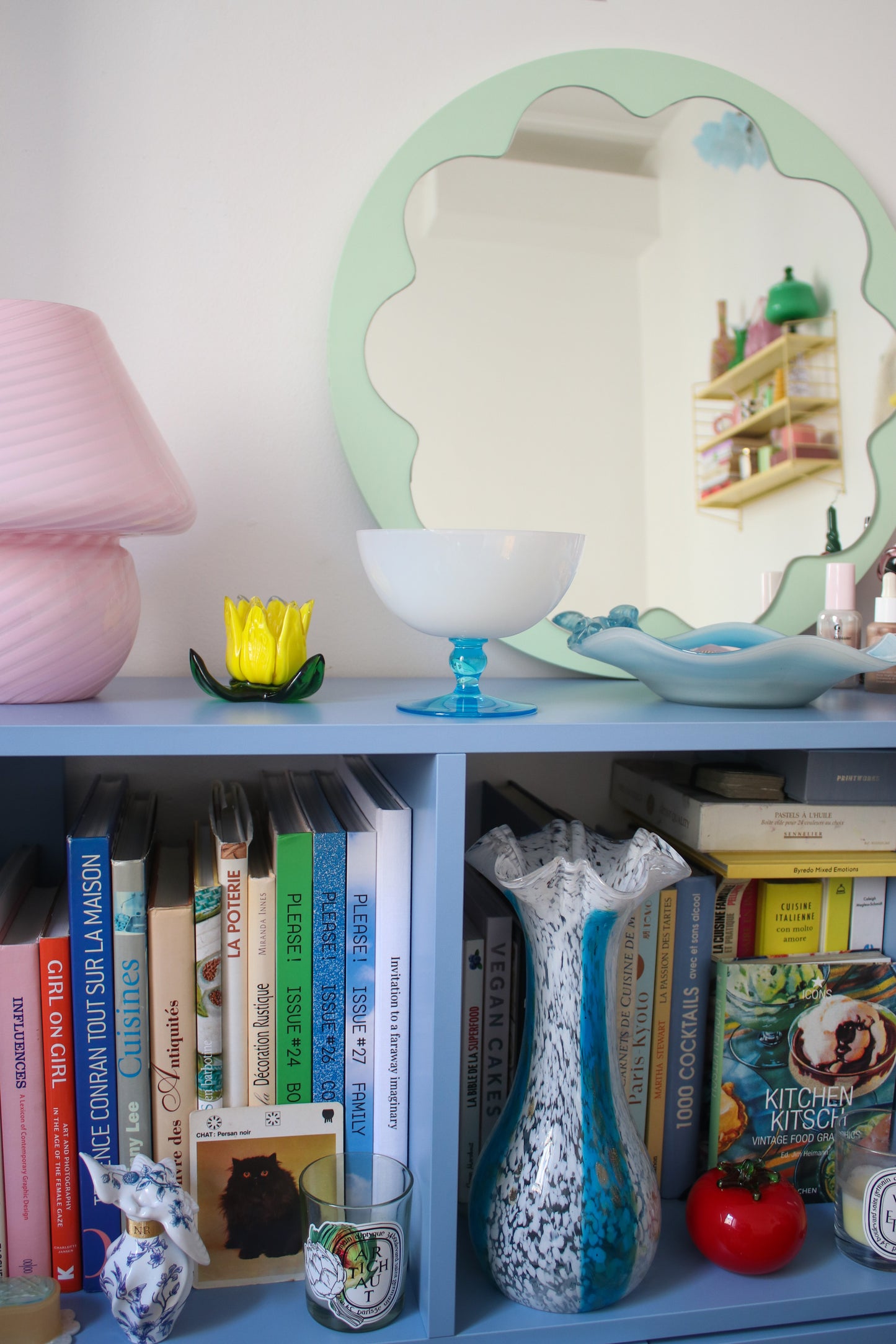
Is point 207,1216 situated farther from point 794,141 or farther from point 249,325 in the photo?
point 794,141

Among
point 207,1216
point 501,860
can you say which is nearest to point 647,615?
point 501,860

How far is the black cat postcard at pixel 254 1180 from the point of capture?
770mm

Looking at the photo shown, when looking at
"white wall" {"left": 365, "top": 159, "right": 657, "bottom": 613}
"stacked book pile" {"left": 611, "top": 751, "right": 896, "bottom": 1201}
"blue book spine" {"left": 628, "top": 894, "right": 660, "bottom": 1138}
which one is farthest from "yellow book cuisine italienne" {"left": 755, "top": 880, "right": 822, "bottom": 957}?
"white wall" {"left": 365, "top": 159, "right": 657, "bottom": 613}

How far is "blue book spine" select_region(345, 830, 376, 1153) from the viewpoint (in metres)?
0.78

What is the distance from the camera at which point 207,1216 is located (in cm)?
78

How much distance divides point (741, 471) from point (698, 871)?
Answer: 0.49 metres

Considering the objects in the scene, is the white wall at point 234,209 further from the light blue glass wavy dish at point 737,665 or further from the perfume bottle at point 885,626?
the perfume bottle at point 885,626

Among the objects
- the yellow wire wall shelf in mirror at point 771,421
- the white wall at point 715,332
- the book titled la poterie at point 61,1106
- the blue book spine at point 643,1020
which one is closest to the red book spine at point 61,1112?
the book titled la poterie at point 61,1106

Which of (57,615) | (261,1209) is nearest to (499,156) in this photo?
(57,615)

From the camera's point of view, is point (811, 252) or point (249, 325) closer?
point (249, 325)

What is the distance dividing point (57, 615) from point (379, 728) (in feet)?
0.88

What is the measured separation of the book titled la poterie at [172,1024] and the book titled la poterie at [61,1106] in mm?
22

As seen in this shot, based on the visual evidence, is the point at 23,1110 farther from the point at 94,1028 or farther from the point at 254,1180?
the point at 254,1180

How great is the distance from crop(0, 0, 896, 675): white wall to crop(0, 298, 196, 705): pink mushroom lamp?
0.24m
